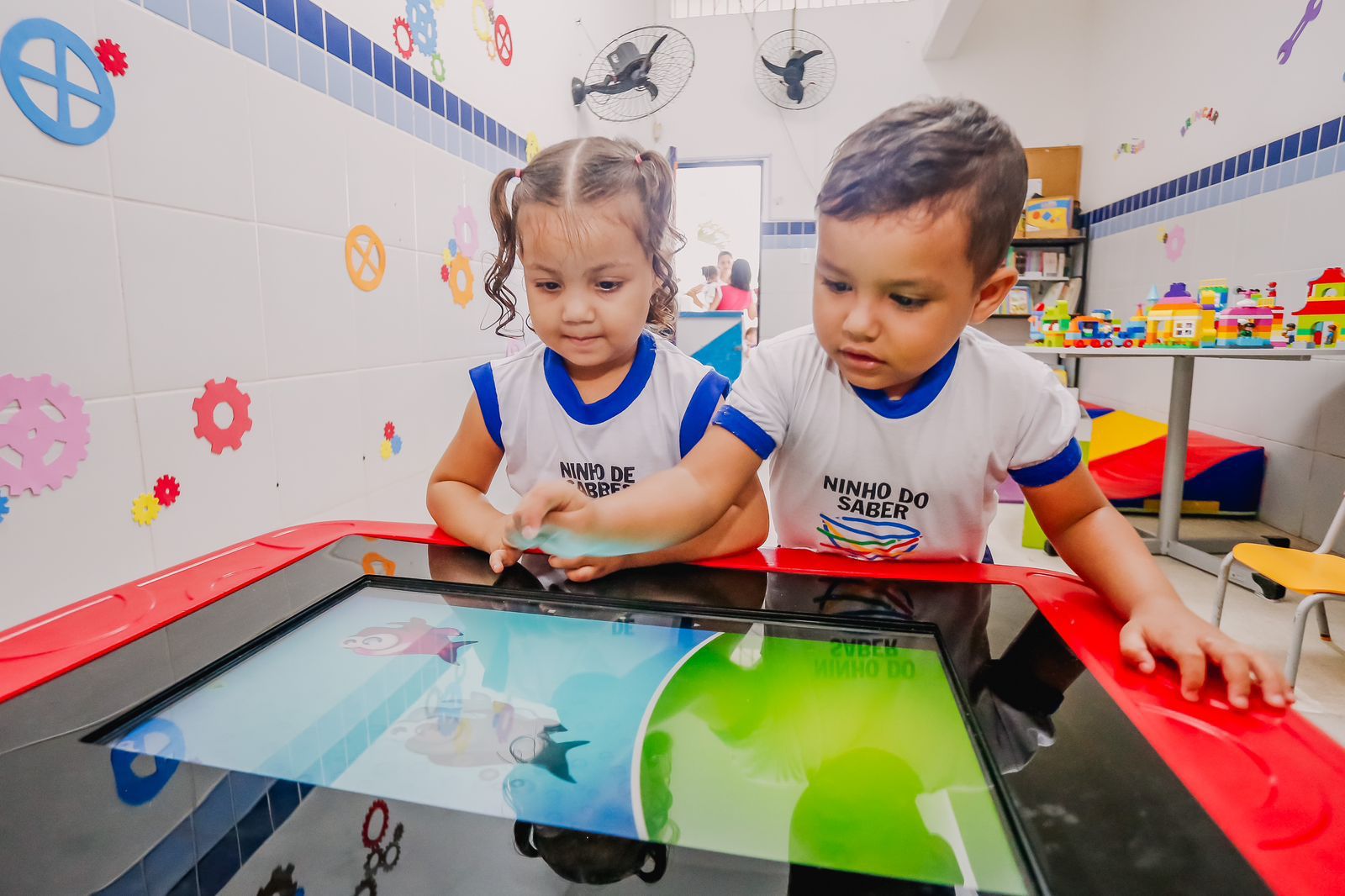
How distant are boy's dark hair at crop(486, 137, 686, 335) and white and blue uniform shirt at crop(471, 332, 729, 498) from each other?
0.49ft

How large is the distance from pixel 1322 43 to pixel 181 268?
132 inches

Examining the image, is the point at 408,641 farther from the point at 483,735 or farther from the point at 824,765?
the point at 824,765

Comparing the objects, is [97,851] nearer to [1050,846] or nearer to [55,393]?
[1050,846]

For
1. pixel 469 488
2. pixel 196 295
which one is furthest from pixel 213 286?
pixel 469 488

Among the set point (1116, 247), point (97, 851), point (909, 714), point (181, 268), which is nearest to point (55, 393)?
point (181, 268)

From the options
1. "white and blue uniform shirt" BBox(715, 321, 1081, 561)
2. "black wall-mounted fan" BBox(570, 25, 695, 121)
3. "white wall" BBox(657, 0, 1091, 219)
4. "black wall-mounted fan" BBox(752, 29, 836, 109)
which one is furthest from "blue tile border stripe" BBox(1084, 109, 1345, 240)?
"white and blue uniform shirt" BBox(715, 321, 1081, 561)

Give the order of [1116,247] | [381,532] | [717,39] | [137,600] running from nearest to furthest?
[137,600]
[381,532]
[1116,247]
[717,39]

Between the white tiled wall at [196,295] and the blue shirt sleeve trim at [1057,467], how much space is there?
3.76 ft

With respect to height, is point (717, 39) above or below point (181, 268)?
above

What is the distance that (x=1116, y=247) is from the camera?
13.5ft

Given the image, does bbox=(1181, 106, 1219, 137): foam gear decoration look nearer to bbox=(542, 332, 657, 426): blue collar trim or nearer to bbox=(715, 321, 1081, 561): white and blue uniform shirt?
bbox=(715, 321, 1081, 561): white and blue uniform shirt

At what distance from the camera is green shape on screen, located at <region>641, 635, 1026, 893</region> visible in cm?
34

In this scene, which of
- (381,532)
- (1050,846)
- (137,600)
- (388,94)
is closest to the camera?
(1050,846)

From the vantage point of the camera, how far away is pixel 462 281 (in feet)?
6.50
